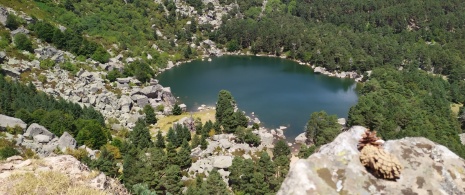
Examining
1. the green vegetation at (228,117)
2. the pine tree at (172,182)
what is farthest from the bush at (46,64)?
the pine tree at (172,182)

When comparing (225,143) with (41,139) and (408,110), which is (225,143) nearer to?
(41,139)

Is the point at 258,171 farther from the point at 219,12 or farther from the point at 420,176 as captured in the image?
the point at 219,12

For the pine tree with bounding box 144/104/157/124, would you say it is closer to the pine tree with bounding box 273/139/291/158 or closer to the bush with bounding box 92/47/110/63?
the pine tree with bounding box 273/139/291/158

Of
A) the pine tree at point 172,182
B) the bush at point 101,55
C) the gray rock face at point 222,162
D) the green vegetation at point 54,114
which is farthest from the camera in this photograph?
the bush at point 101,55

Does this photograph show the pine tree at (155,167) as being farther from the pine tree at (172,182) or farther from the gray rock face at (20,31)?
the gray rock face at (20,31)

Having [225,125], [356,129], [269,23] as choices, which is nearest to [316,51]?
[269,23]

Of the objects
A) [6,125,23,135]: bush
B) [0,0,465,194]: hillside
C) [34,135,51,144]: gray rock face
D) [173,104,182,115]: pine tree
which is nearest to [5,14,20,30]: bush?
[0,0,465,194]: hillside

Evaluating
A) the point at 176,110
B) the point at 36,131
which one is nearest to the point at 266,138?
the point at 176,110
